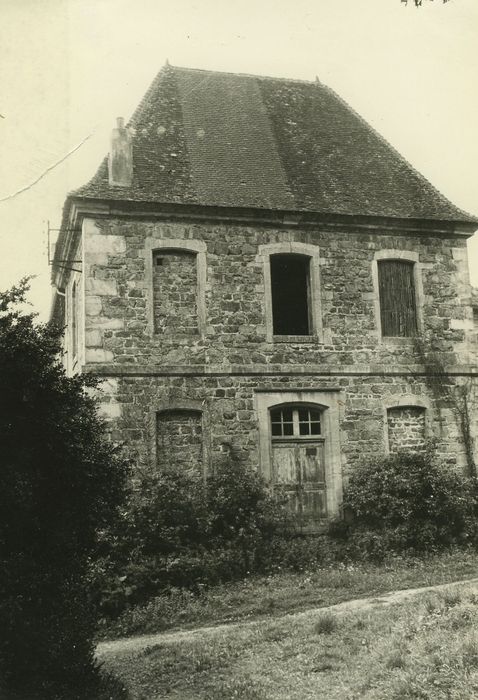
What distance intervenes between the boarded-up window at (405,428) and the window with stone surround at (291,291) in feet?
7.66

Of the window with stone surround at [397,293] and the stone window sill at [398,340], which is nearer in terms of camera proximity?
the stone window sill at [398,340]

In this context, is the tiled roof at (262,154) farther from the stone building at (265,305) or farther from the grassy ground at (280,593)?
the grassy ground at (280,593)

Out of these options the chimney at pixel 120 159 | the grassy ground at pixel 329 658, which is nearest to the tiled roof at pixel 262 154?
the chimney at pixel 120 159

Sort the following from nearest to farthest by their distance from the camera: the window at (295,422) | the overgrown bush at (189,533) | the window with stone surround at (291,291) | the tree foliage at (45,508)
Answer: the tree foliage at (45,508) < the overgrown bush at (189,533) < the window at (295,422) < the window with stone surround at (291,291)

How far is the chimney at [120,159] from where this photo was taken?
16484mm

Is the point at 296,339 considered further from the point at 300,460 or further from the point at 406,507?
the point at 406,507

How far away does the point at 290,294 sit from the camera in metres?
17.3

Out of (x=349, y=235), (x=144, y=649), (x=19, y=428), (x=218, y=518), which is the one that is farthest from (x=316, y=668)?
(x=349, y=235)

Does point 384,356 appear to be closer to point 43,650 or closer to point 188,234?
point 188,234

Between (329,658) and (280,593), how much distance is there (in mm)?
4184

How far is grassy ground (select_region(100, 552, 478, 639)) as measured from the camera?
11577mm

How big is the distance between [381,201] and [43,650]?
1307cm

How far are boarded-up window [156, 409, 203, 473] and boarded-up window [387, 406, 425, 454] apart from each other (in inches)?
161

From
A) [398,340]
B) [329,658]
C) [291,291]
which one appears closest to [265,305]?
[291,291]
